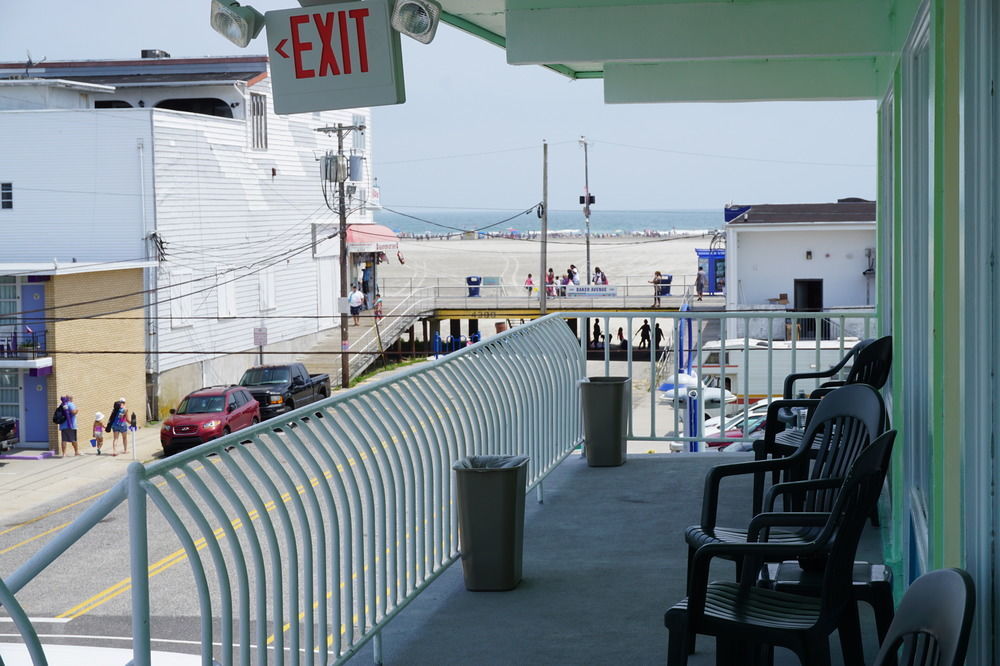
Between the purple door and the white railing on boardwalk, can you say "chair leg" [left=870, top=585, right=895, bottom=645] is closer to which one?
the white railing on boardwalk

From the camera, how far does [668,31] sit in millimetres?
6227

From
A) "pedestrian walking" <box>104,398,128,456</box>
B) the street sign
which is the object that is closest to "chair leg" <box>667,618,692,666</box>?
the street sign

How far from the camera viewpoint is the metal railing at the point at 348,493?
2820 millimetres

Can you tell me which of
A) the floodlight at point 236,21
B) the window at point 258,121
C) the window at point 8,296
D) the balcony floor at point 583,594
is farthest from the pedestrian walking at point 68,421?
the floodlight at point 236,21

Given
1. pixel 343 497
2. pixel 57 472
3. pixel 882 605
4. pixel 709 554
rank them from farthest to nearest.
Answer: pixel 57 472, pixel 343 497, pixel 882 605, pixel 709 554

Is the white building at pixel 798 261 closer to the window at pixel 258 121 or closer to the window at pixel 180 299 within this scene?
the window at pixel 258 121

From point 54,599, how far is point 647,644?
10305 millimetres

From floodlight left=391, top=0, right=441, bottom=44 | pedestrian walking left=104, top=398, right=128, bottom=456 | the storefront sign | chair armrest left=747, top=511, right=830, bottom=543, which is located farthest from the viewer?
the storefront sign

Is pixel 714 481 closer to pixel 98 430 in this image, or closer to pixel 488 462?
pixel 488 462

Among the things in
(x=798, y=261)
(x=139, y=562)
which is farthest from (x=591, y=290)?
(x=139, y=562)

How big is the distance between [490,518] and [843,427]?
4.91 feet

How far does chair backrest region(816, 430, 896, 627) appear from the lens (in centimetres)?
298

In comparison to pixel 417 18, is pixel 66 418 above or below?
below

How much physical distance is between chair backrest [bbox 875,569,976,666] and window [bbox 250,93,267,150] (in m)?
34.7
